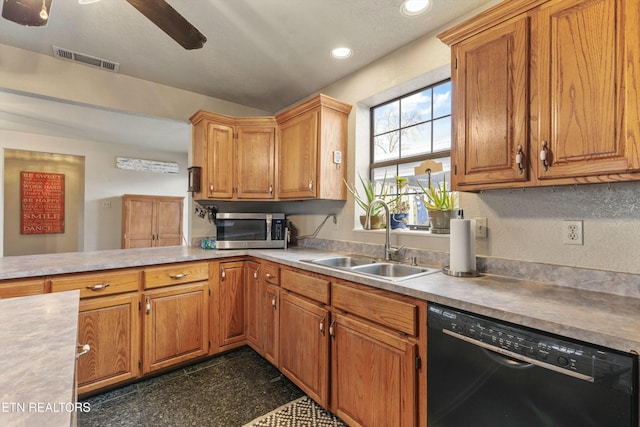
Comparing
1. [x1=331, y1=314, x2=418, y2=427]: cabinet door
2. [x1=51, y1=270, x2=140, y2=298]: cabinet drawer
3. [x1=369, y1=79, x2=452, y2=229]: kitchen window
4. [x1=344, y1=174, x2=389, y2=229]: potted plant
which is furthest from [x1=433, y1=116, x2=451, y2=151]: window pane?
[x1=51, y1=270, x2=140, y2=298]: cabinet drawer

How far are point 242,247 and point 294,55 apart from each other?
66.7 inches

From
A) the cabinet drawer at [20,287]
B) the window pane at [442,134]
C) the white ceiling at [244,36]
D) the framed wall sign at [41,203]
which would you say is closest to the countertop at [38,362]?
the cabinet drawer at [20,287]

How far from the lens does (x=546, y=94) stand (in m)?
1.23

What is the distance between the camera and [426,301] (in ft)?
4.19

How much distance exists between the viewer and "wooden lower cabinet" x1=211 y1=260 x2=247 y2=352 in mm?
2473

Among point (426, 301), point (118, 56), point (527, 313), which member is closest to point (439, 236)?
point (426, 301)

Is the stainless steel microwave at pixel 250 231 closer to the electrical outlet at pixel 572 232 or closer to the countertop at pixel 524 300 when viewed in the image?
the countertop at pixel 524 300

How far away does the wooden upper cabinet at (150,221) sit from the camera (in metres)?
5.38

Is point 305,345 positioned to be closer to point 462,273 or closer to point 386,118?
point 462,273

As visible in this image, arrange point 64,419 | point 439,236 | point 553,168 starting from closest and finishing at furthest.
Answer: point 64,419 → point 553,168 → point 439,236

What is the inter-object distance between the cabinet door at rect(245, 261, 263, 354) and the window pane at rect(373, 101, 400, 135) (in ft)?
5.23

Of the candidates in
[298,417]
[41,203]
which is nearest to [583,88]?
[298,417]

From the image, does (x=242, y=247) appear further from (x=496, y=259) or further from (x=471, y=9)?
(x=471, y=9)

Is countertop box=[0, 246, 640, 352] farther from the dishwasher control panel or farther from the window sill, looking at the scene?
the window sill
